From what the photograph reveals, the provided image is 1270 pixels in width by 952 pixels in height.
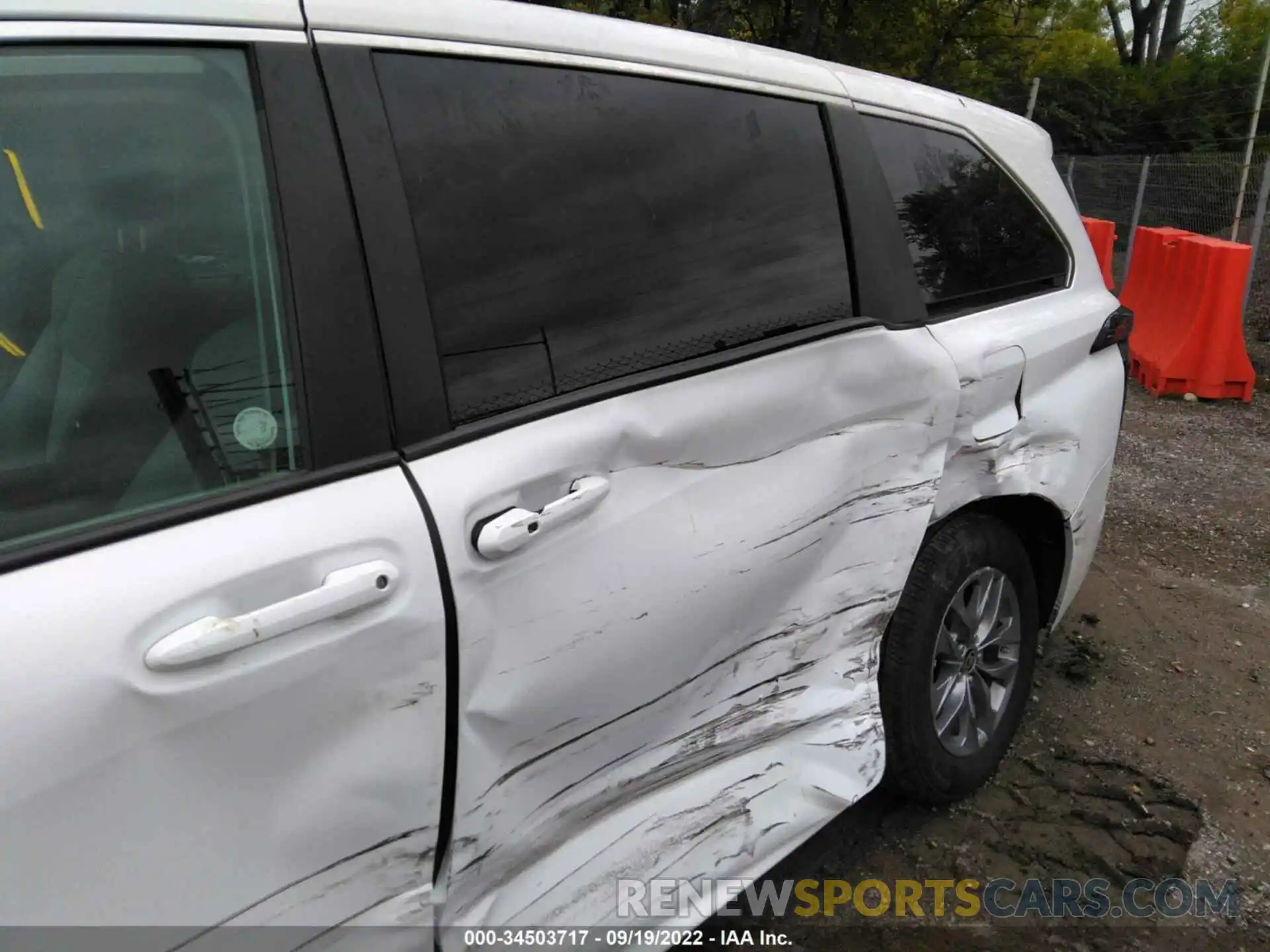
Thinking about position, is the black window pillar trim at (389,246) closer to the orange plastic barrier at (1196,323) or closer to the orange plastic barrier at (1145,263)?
the orange plastic barrier at (1196,323)

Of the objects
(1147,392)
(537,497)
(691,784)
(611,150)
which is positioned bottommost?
(1147,392)

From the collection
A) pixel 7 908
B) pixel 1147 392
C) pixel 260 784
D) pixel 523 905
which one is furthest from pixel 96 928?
pixel 1147 392

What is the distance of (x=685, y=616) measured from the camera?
5.78ft

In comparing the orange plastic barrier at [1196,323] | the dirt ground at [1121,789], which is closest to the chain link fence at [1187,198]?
the orange plastic barrier at [1196,323]

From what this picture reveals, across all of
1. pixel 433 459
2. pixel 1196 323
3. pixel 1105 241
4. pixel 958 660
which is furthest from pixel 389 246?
pixel 1105 241

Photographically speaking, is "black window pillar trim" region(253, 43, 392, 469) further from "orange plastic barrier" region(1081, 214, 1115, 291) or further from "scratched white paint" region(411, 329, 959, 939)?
"orange plastic barrier" region(1081, 214, 1115, 291)

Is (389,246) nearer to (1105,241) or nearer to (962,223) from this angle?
(962,223)

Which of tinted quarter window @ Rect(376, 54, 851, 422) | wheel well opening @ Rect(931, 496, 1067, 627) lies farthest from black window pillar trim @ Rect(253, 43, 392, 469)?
wheel well opening @ Rect(931, 496, 1067, 627)

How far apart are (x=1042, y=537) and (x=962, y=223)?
0.99 meters

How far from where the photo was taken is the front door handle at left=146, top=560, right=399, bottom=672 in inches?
45.5

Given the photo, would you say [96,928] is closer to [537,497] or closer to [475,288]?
[537,497]

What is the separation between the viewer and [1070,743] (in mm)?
3094

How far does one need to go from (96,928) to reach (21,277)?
32.1 inches

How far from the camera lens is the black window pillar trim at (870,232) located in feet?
7.25
